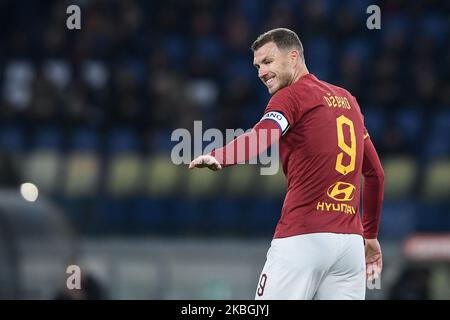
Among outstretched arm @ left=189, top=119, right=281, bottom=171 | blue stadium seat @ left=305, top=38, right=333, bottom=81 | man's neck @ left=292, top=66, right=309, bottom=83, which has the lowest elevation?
outstretched arm @ left=189, top=119, right=281, bottom=171

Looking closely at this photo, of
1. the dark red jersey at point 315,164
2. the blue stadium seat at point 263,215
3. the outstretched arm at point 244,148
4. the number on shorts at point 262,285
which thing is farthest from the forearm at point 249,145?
the blue stadium seat at point 263,215

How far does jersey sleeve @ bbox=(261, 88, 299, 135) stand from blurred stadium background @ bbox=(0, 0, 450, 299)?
465 cm

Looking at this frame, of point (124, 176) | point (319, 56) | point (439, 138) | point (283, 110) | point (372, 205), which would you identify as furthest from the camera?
point (319, 56)

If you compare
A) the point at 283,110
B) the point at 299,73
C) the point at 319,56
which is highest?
the point at 319,56

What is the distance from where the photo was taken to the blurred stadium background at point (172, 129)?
11.4 meters

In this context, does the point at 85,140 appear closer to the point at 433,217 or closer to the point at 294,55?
the point at 433,217

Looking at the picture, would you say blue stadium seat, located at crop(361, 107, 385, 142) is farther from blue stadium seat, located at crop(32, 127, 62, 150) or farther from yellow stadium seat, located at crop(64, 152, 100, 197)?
blue stadium seat, located at crop(32, 127, 62, 150)

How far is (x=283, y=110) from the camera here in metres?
5.03

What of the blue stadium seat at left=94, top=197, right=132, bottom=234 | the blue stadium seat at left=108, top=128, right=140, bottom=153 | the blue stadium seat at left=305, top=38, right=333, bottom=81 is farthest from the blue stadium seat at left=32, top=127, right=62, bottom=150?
the blue stadium seat at left=305, top=38, right=333, bottom=81

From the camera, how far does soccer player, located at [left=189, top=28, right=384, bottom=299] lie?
505cm

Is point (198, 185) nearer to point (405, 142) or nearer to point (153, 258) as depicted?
point (153, 258)

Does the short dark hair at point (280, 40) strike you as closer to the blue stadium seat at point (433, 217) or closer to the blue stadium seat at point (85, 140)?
the blue stadium seat at point (433, 217)

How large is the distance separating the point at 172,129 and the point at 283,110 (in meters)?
8.12

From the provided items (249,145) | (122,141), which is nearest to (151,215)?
(122,141)
